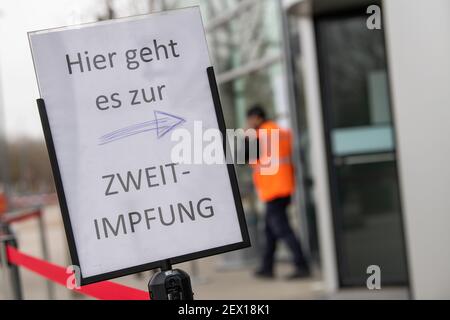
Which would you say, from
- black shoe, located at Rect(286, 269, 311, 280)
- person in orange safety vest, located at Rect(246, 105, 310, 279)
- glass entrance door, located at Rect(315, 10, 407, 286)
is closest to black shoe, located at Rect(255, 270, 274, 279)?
person in orange safety vest, located at Rect(246, 105, 310, 279)

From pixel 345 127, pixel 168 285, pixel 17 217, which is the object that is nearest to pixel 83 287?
pixel 168 285

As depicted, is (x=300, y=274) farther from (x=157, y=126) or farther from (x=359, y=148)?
(x=157, y=126)

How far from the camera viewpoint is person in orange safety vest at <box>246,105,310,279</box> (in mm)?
7332

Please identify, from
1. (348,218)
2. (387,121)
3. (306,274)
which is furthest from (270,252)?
(387,121)

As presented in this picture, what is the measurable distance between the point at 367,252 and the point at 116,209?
13.8 ft

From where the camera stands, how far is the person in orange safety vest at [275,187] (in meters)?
7.33

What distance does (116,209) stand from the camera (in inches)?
108

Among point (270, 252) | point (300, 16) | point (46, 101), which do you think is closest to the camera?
point (46, 101)

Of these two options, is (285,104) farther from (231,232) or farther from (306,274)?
(231,232)

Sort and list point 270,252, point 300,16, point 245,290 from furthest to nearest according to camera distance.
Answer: point 270,252, point 245,290, point 300,16

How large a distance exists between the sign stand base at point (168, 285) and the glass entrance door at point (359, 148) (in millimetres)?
3856

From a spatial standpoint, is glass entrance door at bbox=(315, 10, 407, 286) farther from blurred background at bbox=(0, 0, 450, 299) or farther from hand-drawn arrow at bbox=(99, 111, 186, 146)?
hand-drawn arrow at bbox=(99, 111, 186, 146)

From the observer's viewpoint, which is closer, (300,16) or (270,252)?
(300,16)

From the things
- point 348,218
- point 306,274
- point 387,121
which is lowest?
point 306,274
